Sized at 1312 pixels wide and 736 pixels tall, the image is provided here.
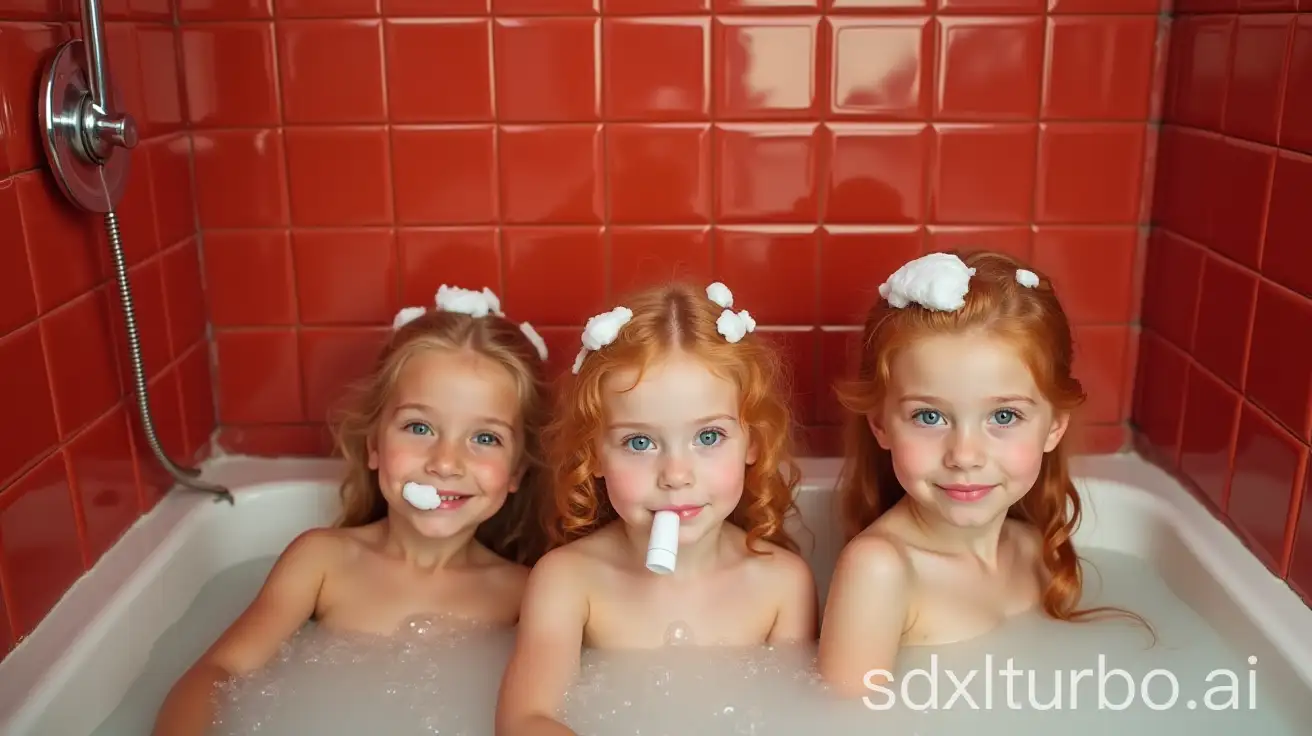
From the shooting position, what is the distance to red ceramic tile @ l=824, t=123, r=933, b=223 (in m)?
1.56

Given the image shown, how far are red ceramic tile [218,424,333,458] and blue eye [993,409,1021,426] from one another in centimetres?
98

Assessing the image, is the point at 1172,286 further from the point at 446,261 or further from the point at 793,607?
the point at 446,261

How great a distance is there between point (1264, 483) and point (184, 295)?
1.38 meters

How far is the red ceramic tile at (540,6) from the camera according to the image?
152 centimetres

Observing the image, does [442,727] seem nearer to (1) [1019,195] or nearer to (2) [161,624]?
(2) [161,624]

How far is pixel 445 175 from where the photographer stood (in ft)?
5.22

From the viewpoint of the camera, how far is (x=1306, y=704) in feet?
3.75

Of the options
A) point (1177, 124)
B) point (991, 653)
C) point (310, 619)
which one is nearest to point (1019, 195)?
point (1177, 124)

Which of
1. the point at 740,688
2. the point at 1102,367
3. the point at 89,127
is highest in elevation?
the point at 89,127

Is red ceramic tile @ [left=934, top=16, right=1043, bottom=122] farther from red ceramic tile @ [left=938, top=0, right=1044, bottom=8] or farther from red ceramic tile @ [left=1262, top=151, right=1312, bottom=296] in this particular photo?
red ceramic tile @ [left=1262, top=151, right=1312, bottom=296]

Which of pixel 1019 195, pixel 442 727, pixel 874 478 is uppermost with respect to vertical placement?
pixel 1019 195

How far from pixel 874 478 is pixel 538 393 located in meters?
0.43

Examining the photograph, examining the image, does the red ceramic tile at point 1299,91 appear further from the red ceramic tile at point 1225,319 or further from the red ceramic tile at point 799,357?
the red ceramic tile at point 799,357

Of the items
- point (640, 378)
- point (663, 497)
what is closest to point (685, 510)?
point (663, 497)
